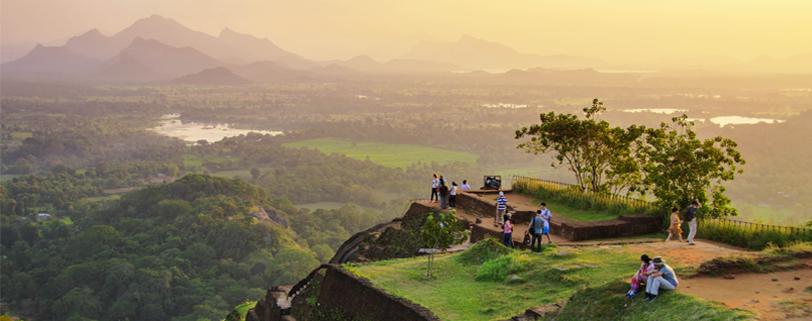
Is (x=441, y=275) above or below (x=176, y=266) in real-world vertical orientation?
above

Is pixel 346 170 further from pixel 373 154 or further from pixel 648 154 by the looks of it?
pixel 648 154

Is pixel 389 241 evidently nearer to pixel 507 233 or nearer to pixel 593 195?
pixel 507 233

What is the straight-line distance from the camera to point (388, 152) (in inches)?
5595

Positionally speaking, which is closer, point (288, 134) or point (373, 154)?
point (373, 154)

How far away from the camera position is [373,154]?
459 ft

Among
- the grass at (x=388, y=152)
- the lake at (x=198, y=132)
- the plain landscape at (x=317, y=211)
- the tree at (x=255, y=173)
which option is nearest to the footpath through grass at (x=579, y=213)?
the plain landscape at (x=317, y=211)

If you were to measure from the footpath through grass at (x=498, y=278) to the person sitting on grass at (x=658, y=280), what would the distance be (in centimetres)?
57

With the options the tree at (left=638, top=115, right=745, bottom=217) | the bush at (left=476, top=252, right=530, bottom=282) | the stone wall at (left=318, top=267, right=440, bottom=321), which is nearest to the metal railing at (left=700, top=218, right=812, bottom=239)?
the tree at (left=638, top=115, right=745, bottom=217)

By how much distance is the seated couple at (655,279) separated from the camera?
12.0 m

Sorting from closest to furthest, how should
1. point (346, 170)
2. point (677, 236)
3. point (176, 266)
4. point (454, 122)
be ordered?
1. point (677, 236)
2. point (176, 266)
3. point (346, 170)
4. point (454, 122)

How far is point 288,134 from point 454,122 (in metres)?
41.4

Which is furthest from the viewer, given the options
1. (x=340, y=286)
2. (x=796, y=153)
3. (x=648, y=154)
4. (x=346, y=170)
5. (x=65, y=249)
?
(x=346, y=170)

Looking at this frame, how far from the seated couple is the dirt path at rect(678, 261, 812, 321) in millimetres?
329

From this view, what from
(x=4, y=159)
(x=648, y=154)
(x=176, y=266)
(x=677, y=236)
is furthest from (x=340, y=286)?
(x=4, y=159)
